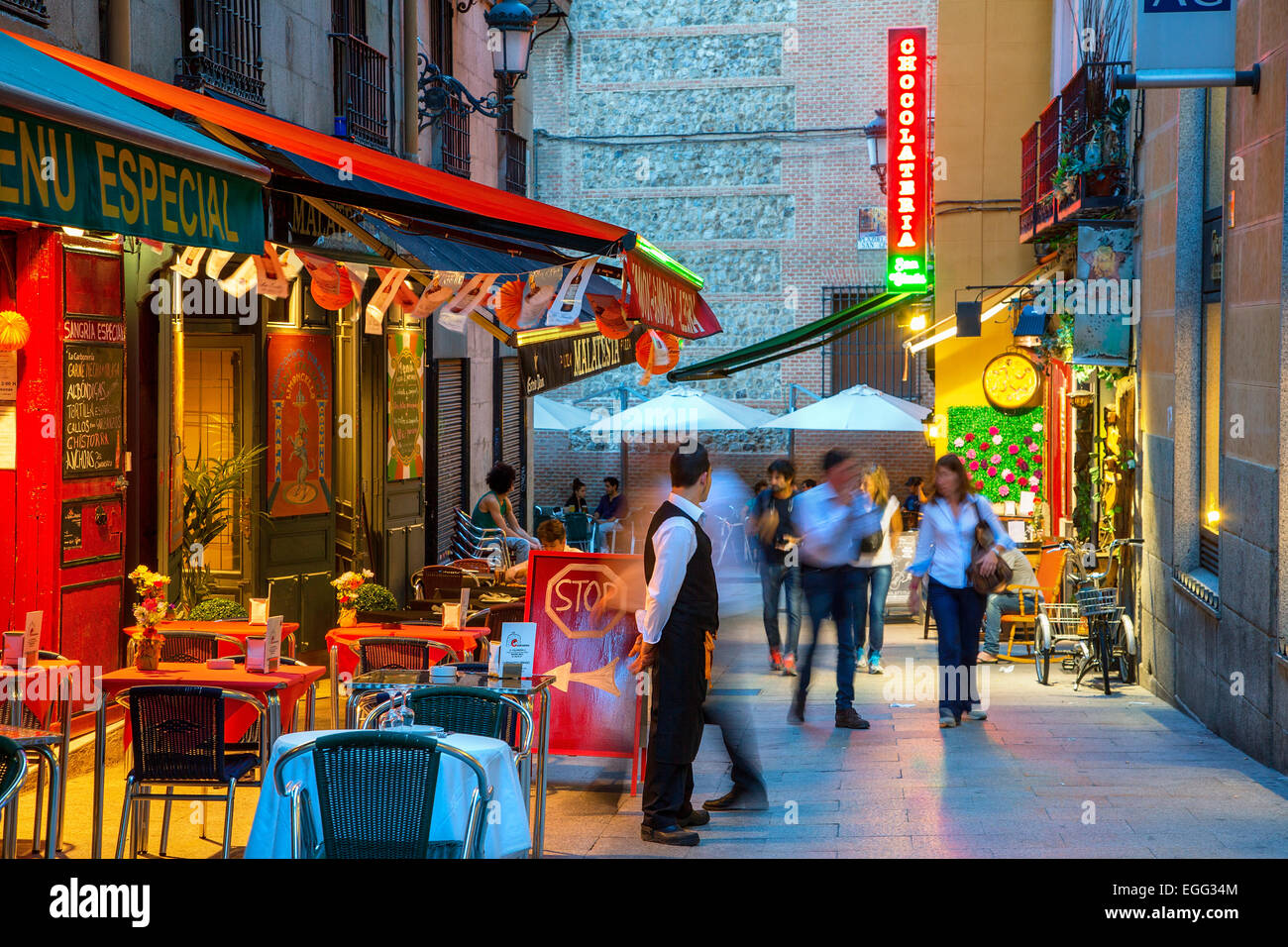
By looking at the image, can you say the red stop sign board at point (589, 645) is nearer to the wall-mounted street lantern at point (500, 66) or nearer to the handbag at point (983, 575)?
the handbag at point (983, 575)

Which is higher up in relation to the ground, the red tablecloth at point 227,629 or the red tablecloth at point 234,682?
the red tablecloth at point 227,629

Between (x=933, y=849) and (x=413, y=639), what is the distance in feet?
9.48

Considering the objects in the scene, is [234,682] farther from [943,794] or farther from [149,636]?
[943,794]

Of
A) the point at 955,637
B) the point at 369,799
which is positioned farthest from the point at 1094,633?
the point at 369,799

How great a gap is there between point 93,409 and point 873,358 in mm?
21196

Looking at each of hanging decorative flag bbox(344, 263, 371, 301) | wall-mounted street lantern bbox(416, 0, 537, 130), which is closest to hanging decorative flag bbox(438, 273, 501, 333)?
hanging decorative flag bbox(344, 263, 371, 301)

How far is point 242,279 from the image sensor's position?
10.5 m

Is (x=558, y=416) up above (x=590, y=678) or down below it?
above

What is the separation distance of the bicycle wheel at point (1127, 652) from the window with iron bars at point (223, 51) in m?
8.23

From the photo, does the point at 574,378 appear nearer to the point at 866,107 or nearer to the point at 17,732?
the point at 17,732

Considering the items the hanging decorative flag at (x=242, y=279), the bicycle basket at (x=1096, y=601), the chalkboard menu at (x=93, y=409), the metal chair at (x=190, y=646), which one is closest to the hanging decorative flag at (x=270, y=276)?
the hanging decorative flag at (x=242, y=279)

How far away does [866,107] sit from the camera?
94.6ft

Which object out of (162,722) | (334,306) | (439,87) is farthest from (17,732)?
(439,87)

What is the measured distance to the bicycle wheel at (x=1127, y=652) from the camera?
12273 millimetres
